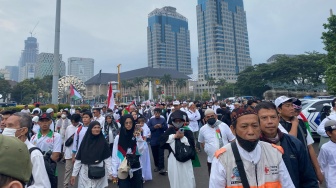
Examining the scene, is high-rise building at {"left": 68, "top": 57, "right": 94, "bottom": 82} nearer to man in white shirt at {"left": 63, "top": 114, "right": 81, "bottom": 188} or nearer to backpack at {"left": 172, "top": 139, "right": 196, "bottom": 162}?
man in white shirt at {"left": 63, "top": 114, "right": 81, "bottom": 188}

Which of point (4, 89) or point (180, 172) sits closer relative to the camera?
point (180, 172)

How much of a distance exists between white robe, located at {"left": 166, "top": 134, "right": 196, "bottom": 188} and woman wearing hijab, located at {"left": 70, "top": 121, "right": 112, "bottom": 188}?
3.50 feet

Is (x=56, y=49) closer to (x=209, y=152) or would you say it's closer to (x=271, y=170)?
(x=209, y=152)

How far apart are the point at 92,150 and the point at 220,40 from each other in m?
123

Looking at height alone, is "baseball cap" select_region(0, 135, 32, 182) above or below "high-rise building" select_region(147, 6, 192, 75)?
below

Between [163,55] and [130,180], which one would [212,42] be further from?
[130,180]

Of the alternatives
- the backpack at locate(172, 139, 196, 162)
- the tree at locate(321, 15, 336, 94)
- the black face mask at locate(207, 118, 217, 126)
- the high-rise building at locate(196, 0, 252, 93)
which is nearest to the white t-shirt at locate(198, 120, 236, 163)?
the black face mask at locate(207, 118, 217, 126)

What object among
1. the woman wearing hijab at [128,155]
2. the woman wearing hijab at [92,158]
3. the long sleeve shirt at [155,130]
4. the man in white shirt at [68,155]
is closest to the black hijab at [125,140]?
the woman wearing hijab at [128,155]

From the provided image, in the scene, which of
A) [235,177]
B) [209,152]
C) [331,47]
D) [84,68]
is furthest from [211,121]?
[84,68]

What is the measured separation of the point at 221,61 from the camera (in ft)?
393

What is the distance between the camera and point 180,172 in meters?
4.07

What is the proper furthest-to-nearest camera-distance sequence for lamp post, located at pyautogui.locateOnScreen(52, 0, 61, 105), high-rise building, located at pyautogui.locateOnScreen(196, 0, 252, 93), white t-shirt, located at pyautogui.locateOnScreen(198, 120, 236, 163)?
high-rise building, located at pyautogui.locateOnScreen(196, 0, 252, 93), lamp post, located at pyautogui.locateOnScreen(52, 0, 61, 105), white t-shirt, located at pyautogui.locateOnScreen(198, 120, 236, 163)

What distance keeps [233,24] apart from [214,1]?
1623 cm

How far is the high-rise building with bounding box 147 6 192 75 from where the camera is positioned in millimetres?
140875
